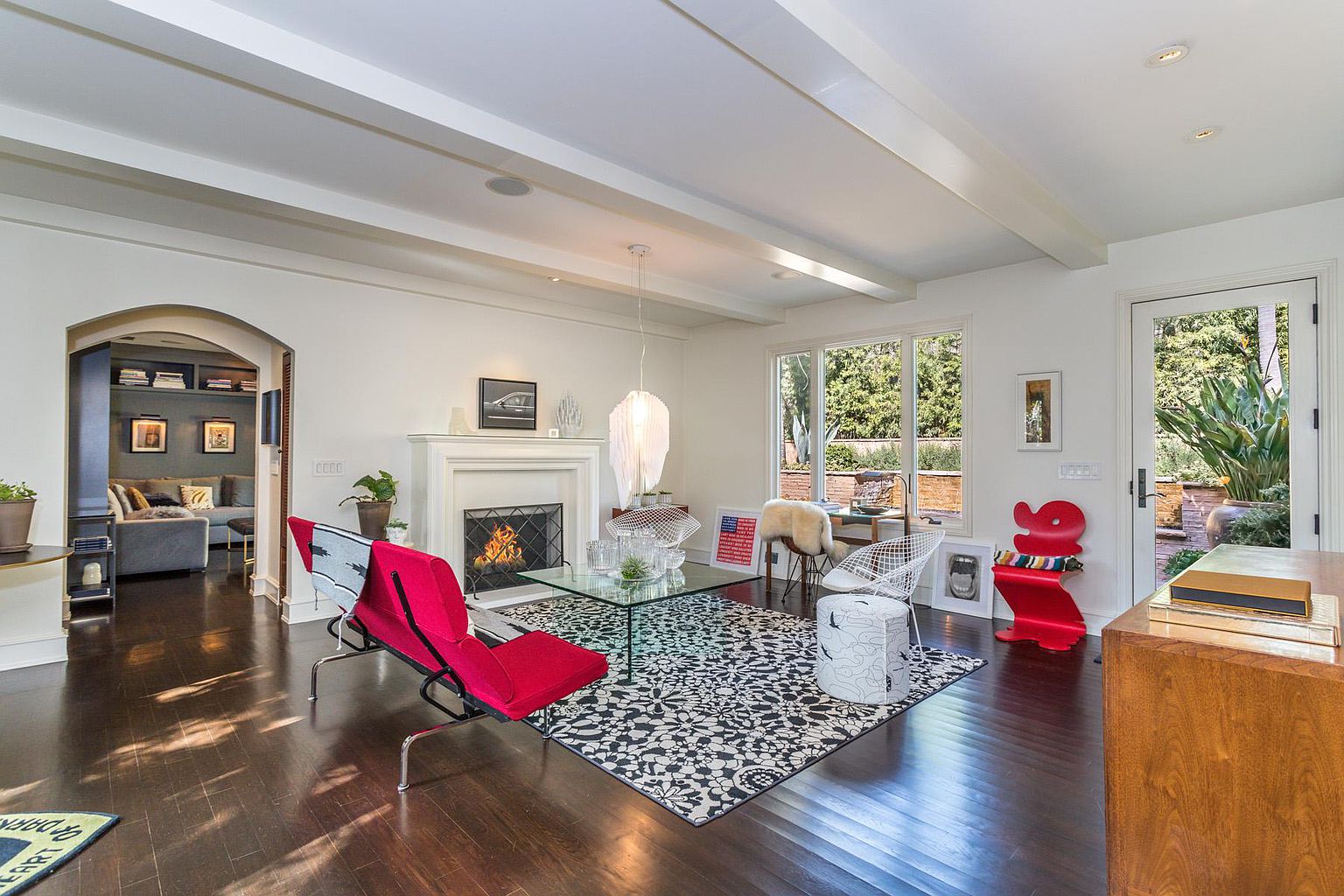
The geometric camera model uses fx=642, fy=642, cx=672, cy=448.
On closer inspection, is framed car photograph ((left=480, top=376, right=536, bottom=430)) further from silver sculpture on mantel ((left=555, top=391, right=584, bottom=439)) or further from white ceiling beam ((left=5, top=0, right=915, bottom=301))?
white ceiling beam ((left=5, top=0, right=915, bottom=301))

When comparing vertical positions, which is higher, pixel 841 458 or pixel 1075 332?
pixel 1075 332

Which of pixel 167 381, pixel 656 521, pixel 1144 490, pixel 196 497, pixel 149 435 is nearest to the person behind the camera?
pixel 1144 490

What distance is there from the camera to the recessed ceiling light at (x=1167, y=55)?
2.46 m

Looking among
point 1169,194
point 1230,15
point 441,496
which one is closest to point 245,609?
point 441,496

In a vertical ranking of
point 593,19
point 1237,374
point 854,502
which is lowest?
point 854,502

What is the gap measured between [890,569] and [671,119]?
3.06 metres

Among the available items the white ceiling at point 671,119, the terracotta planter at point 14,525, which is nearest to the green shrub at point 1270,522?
the white ceiling at point 671,119

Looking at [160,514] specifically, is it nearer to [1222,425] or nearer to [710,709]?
[710,709]

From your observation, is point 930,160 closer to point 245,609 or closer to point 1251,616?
point 1251,616

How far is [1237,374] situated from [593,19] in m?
4.66

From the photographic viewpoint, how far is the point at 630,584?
162 inches

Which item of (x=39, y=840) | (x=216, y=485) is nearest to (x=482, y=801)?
(x=39, y=840)

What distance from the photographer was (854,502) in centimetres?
611

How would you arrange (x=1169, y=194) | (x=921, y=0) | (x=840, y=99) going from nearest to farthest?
(x=921, y=0) → (x=840, y=99) → (x=1169, y=194)
